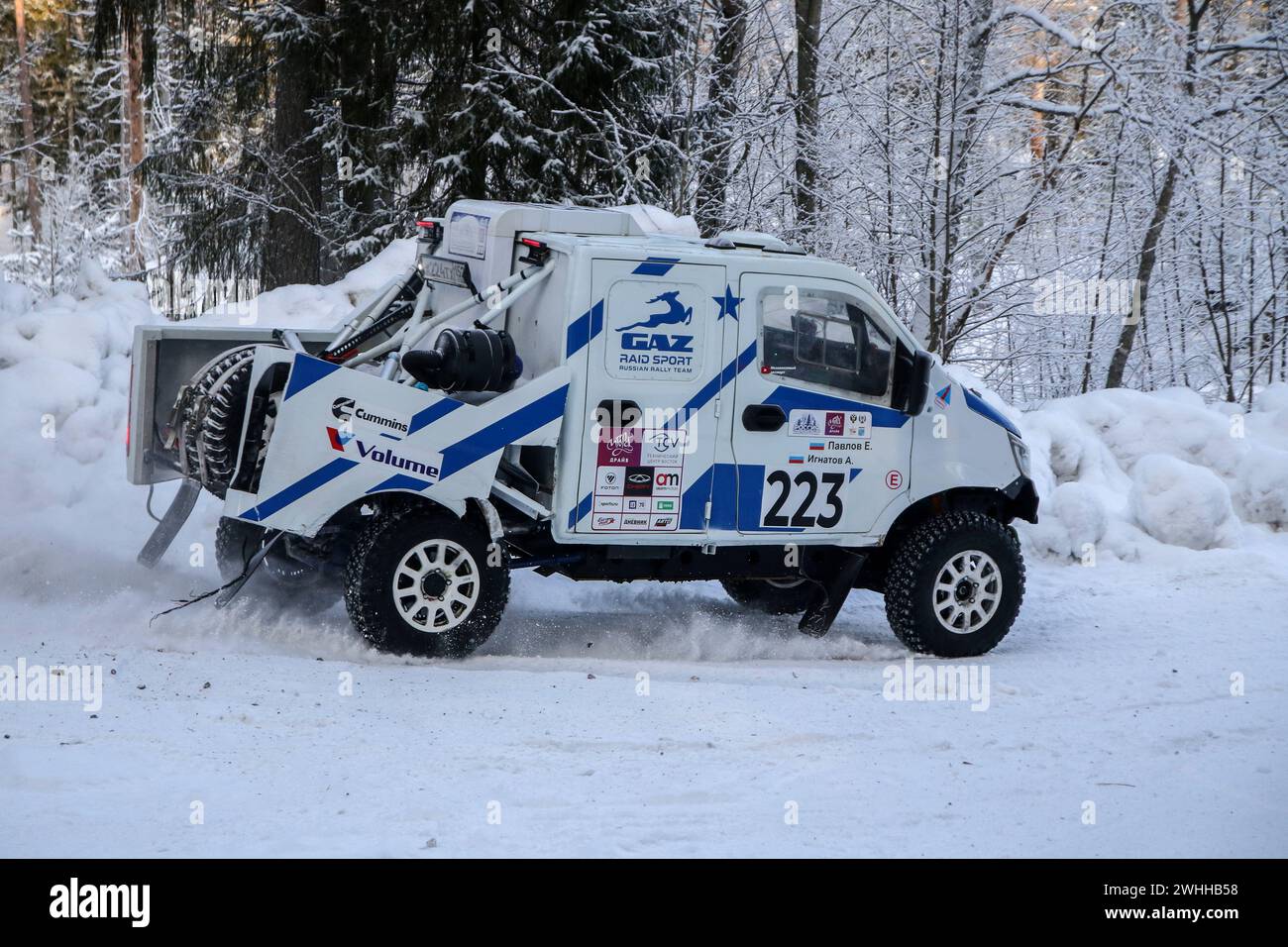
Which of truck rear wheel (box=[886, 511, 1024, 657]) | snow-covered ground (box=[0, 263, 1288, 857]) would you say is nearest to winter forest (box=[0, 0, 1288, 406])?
snow-covered ground (box=[0, 263, 1288, 857])

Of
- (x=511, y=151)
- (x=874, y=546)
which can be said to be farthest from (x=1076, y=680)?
(x=511, y=151)

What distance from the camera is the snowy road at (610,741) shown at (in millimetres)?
4898

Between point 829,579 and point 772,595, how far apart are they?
95cm

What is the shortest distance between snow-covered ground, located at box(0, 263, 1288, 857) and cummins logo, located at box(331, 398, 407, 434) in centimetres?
126

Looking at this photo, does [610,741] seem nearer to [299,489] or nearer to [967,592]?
[299,489]

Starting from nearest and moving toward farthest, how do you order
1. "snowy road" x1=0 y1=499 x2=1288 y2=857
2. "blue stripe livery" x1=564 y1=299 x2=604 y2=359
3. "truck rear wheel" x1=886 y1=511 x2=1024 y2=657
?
"snowy road" x1=0 y1=499 x2=1288 y2=857
"blue stripe livery" x1=564 y1=299 x2=604 y2=359
"truck rear wheel" x1=886 y1=511 x2=1024 y2=657

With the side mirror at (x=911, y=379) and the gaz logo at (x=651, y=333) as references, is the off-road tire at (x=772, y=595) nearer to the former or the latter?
the side mirror at (x=911, y=379)

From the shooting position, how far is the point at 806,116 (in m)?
16.0

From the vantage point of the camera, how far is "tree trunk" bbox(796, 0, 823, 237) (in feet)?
51.6

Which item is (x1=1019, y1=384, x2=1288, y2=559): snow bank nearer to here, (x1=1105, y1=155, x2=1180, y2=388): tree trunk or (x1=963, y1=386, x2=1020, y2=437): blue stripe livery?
(x1=963, y1=386, x2=1020, y2=437): blue stripe livery

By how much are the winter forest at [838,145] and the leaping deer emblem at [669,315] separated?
813 cm
